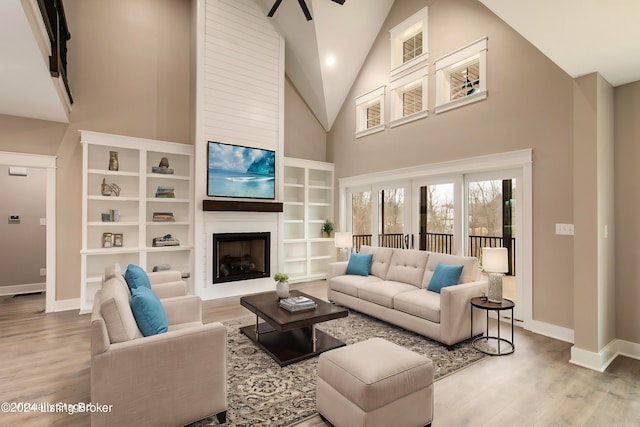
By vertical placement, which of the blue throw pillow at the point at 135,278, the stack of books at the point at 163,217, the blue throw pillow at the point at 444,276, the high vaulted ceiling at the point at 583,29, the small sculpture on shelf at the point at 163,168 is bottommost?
the blue throw pillow at the point at 444,276

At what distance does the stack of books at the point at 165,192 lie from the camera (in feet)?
17.5

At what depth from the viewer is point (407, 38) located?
571cm

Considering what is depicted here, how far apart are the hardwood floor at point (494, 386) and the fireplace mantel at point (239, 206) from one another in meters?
2.39

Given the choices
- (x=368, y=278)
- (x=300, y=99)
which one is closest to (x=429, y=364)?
(x=368, y=278)

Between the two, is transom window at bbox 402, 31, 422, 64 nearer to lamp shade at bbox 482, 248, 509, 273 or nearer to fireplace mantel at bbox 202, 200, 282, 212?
fireplace mantel at bbox 202, 200, 282, 212

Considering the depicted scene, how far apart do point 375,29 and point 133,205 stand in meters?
5.40

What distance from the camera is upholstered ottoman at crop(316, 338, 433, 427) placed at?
186cm

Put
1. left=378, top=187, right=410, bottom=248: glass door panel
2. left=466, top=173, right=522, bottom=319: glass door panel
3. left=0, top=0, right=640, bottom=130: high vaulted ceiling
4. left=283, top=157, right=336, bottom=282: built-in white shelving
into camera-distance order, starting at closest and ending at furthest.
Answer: left=0, top=0, right=640, bottom=130: high vaulted ceiling
left=466, top=173, right=522, bottom=319: glass door panel
left=378, top=187, right=410, bottom=248: glass door panel
left=283, top=157, right=336, bottom=282: built-in white shelving

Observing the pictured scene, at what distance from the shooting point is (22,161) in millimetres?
4496

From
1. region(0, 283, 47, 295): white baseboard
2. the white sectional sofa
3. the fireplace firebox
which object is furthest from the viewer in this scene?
region(0, 283, 47, 295): white baseboard

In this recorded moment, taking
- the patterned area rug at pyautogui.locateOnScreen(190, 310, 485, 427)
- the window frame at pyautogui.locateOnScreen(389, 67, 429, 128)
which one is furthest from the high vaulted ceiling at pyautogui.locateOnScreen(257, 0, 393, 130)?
the patterned area rug at pyautogui.locateOnScreen(190, 310, 485, 427)

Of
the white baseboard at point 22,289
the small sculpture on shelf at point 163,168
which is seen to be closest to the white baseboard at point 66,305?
the white baseboard at point 22,289

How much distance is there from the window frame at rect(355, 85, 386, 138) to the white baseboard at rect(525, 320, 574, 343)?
3.88m

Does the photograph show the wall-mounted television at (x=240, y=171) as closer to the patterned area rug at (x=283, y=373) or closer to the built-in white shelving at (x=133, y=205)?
the built-in white shelving at (x=133, y=205)
